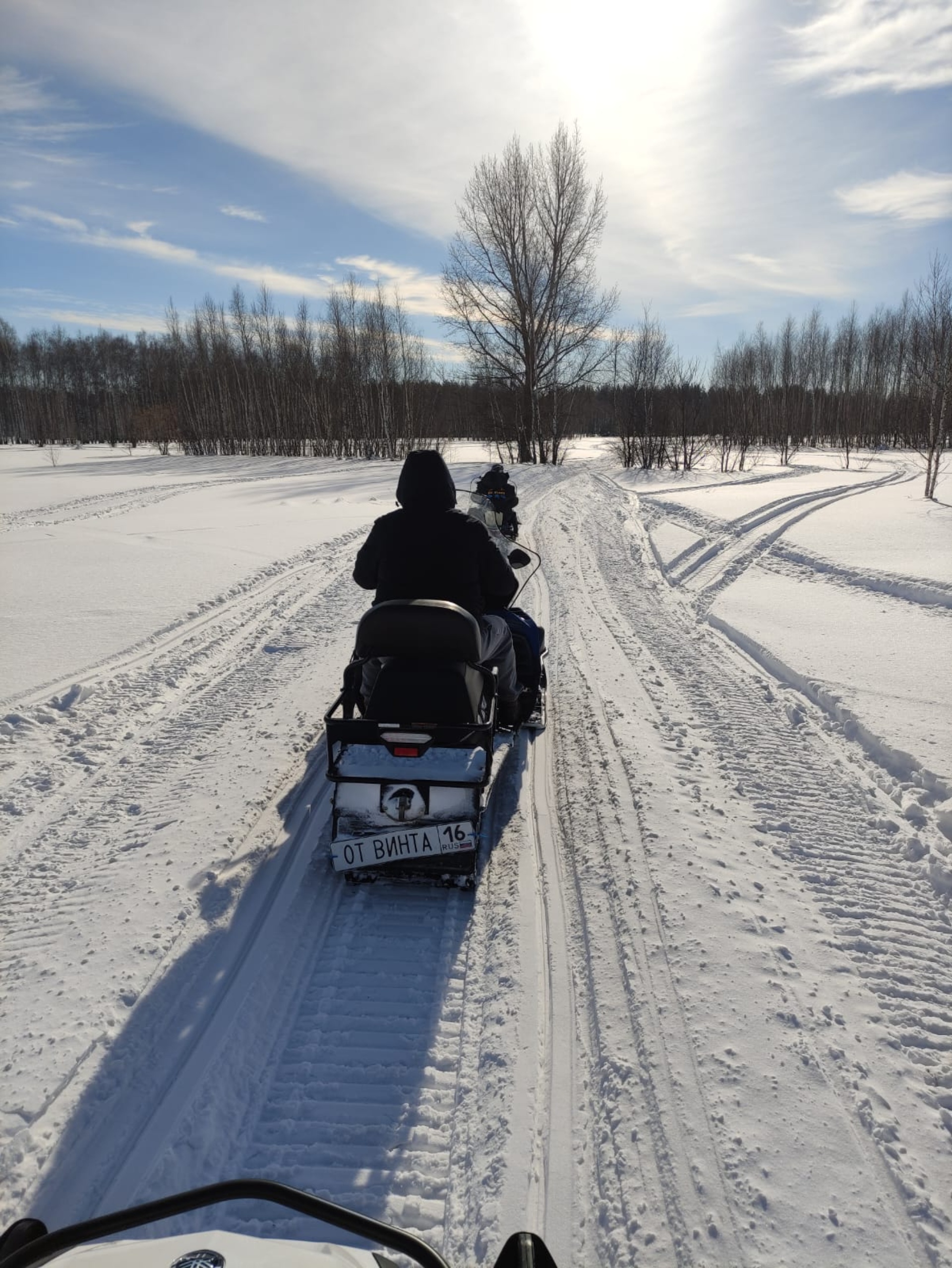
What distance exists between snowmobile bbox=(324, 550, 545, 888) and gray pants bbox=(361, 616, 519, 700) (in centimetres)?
50

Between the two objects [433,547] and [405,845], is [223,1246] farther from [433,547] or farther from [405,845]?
[433,547]

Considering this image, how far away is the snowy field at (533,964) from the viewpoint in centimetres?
195

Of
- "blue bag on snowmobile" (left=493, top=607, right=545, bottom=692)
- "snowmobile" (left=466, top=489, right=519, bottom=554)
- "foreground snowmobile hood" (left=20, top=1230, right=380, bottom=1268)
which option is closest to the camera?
"foreground snowmobile hood" (left=20, top=1230, right=380, bottom=1268)

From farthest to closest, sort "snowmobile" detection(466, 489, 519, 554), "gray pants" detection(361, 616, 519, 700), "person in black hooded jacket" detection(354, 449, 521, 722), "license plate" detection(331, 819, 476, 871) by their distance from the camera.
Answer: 1. "snowmobile" detection(466, 489, 519, 554)
2. "gray pants" detection(361, 616, 519, 700)
3. "person in black hooded jacket" detection(354, 449, 521, 722)
4. "license plate" detection(331, 819, 476, 871)

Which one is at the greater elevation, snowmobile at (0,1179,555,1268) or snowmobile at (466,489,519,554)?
snowmobile at (466,489,519,554)

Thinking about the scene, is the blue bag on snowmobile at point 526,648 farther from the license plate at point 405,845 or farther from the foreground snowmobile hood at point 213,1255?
the foreground snowmobile hood at point 213,1255

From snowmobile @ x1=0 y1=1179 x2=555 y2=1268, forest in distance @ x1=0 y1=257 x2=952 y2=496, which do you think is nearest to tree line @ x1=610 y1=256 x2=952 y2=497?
forest in distance @ x1=0 y1=257 x2=952 y2=496

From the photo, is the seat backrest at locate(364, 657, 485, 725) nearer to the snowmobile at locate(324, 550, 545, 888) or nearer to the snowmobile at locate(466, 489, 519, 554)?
the snowmobile at locate(324, 550, 545, 888)

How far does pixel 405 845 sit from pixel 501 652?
1.45 meters

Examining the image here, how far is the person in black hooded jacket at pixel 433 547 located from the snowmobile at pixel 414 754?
1.70 feet

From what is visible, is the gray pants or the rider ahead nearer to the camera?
the gray pants

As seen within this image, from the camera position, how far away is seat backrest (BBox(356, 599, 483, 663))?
3270mm

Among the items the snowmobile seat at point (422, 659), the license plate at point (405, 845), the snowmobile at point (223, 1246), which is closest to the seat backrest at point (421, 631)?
the snowmobile seat at point (422, 659)

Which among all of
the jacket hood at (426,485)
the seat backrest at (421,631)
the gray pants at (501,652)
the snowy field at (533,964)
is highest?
the jacket hood at (426,485)
